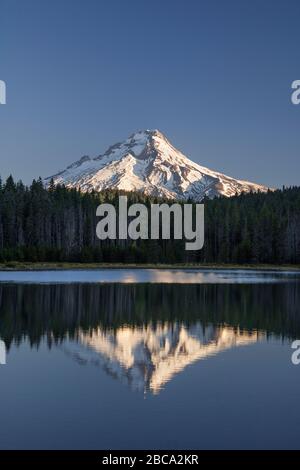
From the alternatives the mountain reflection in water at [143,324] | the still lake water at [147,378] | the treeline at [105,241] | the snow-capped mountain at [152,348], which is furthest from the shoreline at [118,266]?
the snow-capped mountain at [152,348]

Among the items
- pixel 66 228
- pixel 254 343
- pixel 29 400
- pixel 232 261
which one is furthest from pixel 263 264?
pixel 29 400

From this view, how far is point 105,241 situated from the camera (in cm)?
17162

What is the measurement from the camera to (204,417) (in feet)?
59.5

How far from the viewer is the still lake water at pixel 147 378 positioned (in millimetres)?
16516

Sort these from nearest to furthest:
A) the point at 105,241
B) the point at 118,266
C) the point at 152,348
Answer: the point at 152,348 → the point at 118,266 → the point at 105,241

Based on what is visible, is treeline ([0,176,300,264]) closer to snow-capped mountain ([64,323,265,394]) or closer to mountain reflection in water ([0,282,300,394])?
mountain reflection in water ([0,282,300,394])

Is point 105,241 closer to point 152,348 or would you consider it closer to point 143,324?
point 143,324

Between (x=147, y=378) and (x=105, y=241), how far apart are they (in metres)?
149

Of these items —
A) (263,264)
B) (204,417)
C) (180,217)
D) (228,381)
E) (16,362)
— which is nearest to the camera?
(204,417)

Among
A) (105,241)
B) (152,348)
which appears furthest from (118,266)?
(152,348)

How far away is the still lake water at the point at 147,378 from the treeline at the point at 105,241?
88.1 meters

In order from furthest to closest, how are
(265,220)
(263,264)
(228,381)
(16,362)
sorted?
(265,220) < (263,264) < (16,362) < (228,381)

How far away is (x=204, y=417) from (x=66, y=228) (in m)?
142
